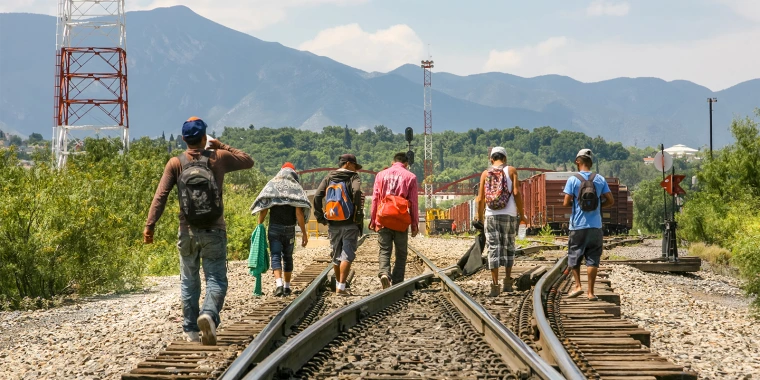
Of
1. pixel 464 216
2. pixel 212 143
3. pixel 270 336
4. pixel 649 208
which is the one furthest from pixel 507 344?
pixel 649 208

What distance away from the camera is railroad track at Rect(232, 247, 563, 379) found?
19.3 ft

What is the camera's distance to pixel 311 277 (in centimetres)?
1357

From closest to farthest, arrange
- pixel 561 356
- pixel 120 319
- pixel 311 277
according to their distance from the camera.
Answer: pixel 561 356 → pixel 120 319 → pixel 311 277

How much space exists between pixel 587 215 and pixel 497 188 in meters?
1.06

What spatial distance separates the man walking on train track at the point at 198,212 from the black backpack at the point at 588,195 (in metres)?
3.96

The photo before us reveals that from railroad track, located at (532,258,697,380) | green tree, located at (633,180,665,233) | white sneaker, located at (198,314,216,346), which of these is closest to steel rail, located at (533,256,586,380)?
railroad track, located at (532,258,697,380)

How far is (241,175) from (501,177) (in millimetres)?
93383

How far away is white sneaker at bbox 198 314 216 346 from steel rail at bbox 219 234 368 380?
34 centimetres

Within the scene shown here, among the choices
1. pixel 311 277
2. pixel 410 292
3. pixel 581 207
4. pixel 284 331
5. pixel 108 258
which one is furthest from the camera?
pixel 108 258

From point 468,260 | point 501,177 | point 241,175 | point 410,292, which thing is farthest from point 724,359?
point 241,175

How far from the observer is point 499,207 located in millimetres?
10562

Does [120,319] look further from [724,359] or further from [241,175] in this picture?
[241,175]

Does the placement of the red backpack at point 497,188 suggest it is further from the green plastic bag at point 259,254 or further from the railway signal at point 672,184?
the railway signal at point 672,184

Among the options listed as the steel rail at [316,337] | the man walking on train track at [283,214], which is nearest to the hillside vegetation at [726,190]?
the man walking on train track at [283,214]
